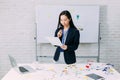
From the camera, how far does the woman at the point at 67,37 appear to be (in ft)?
12.0

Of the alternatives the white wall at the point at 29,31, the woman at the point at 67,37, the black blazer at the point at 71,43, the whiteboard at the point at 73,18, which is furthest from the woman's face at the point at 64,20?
the white wall at the point at 29,31

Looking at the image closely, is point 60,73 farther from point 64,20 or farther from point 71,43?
point 64,20

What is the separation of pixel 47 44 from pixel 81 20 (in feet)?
2.74

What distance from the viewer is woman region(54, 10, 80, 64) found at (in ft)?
12.0

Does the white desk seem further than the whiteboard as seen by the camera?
No

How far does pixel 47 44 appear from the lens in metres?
4.77

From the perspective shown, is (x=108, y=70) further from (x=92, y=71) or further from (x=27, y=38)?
(x=27, y=38)

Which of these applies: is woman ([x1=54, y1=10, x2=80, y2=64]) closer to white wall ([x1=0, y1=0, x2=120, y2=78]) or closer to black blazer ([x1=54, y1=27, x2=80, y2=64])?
black blazer ([x1=54, y1=27, x2=80, y2=64])

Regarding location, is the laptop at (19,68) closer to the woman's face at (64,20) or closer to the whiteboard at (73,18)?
the woman's face at (64,20)

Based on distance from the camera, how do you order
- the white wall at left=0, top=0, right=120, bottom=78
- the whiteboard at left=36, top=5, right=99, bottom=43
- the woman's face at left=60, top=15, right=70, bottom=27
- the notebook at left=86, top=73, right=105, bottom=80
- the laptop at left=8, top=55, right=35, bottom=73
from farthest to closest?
1. the white wall at left=0, top=0, right=120, bottom=78
2. the whiteboard at left=36, top=5, right=99, bottom=43
3. the woman's face at left=60, top=15, right=70, bottom=27
4. the laptop at left=8, top=55, right=35, bottom=73
5. the notebook at left=86, top=73, right=105, bottom=80

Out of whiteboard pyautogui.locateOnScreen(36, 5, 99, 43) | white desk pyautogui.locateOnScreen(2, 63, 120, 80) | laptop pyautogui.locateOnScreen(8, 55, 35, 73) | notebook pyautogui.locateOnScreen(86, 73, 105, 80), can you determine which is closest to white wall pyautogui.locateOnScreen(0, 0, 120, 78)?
whiteboard pyautogui.locateOnScreen(36, 5, 99, 43)

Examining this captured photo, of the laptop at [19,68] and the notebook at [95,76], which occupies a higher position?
the laptop at [19,68]

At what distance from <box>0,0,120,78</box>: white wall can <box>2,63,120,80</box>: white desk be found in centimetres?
145

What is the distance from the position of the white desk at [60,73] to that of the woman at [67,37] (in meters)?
0.41
